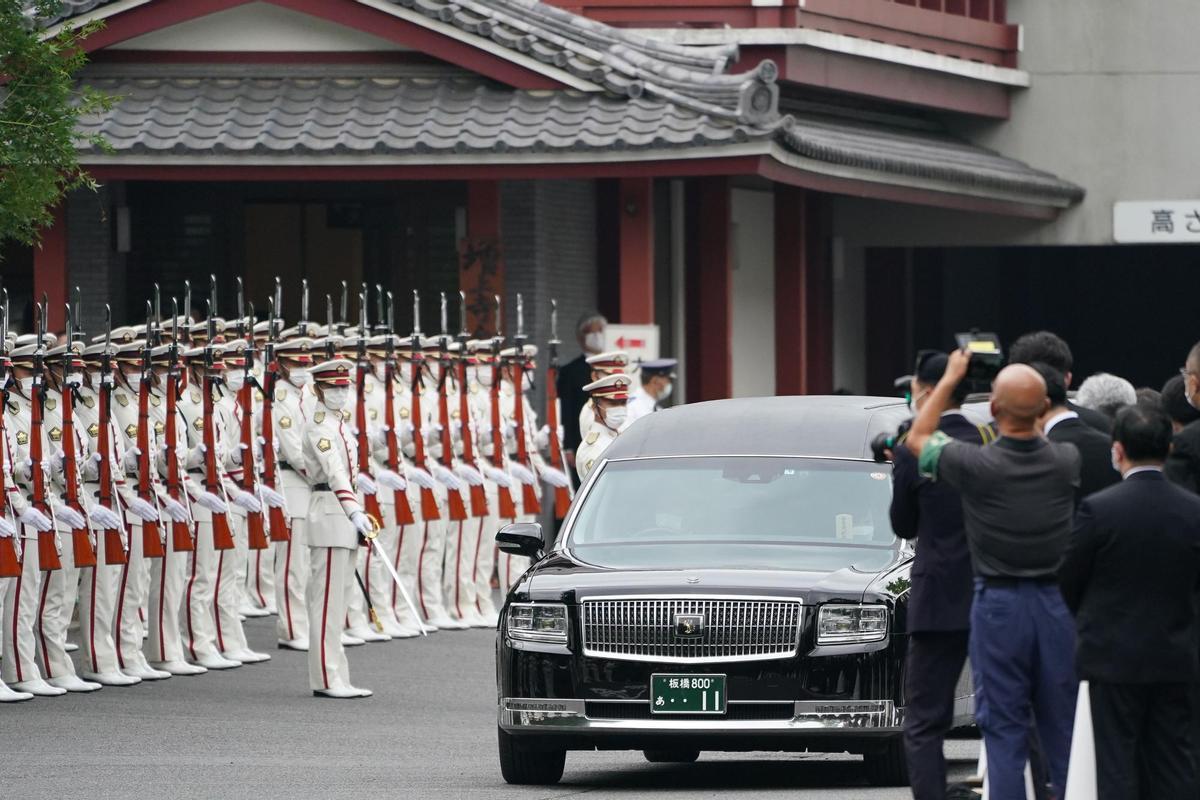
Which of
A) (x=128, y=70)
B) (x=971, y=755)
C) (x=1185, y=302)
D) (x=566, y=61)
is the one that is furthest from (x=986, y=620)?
(x=1185, y=302)

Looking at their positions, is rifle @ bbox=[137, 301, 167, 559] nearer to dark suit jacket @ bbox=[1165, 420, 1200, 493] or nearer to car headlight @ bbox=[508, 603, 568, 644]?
car headlight @ bbox=[508, 603, 568, 644]

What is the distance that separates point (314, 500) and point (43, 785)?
3.98 metres

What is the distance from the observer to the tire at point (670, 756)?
1230cm

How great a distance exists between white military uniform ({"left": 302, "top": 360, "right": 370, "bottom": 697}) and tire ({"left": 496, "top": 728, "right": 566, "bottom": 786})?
11.9 feet

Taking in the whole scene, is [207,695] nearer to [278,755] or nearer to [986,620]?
[278,755]

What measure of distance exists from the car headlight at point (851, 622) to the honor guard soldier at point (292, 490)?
611 centimetres

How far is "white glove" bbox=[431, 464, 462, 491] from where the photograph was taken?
19.5m

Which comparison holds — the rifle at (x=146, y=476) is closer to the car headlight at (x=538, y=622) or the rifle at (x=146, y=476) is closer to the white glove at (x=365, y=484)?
the white glove at (x=365, y=484)

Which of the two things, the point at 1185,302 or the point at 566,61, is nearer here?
the point at 566,61

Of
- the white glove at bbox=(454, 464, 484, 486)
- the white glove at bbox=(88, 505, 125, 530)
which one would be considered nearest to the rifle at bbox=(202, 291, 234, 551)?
the white glove at bbox=(88, 505, 125, 530)

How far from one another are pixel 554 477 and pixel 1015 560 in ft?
36.7

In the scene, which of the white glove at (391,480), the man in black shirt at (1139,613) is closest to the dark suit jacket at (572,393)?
the white glove at (391,480)

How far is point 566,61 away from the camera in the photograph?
71.6 feet

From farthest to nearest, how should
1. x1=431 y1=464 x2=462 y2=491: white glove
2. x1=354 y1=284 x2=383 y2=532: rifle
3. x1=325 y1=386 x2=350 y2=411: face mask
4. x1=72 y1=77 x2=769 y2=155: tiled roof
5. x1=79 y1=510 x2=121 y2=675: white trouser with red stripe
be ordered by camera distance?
x1=72 y1=77 x2=769 y2=155: tiled roof < x1=431 y1=464 x2=462 y2=491: white glove < x1=354 y1=284 x2=383 y2=532: rifle < x1=79 y1=510 x2=121 y2=675: white trouser with red stripe < x1=325 y1=386 x2=350 y2=411: face mask
